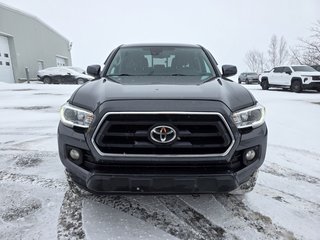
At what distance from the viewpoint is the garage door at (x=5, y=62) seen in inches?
898

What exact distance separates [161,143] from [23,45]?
27.2 metres

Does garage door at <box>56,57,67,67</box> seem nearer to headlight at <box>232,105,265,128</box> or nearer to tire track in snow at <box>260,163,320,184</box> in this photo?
tire track in snow at <box>260,163,320,184</box>

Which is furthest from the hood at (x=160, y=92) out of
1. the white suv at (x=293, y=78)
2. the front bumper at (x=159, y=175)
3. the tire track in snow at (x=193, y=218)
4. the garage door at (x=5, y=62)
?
the garage door at (x=5, y=62)

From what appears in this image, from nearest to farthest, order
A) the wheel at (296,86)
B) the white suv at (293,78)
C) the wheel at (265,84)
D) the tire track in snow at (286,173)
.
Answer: the tire track in snow at (286,173), the white suv at (293,78), the wheel at (296,86), the wheel at (265,84)

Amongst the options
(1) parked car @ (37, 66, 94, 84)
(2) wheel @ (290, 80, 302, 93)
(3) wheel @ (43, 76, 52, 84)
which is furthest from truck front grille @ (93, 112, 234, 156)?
(3) wheel @ (43, 76, 52, 84)

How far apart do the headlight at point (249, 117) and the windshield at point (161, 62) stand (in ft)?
3.20

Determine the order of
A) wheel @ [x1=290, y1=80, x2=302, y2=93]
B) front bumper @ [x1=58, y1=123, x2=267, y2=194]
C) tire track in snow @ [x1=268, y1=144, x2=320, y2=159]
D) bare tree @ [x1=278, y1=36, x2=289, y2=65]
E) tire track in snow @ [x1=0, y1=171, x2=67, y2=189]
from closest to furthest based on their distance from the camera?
front bumper @ [x1=58, y1=123, x2=267, y2=194] → tire track in snow @ [x1=0, y1=171, x2=67, y2=189] → tire track in snow @ [x1=268, y1=144, x2=320, y2=159] → wheel @ [x1=290, y1=80, x2=302, y2=93] → bare tree @ [x1=278, y1=36, x2=289, y2=65]

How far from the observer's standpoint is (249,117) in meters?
2.53

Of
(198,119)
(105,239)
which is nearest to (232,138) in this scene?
(198,119)

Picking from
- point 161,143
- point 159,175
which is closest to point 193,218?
point 159,175

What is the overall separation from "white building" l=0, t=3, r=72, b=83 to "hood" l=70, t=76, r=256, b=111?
23.2m

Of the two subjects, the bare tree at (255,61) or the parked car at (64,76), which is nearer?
the parked car at (64,76)

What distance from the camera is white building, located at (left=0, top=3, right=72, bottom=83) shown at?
76.8ft

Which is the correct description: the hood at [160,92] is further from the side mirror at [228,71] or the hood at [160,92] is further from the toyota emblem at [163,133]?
the side mirror at [228,71]
